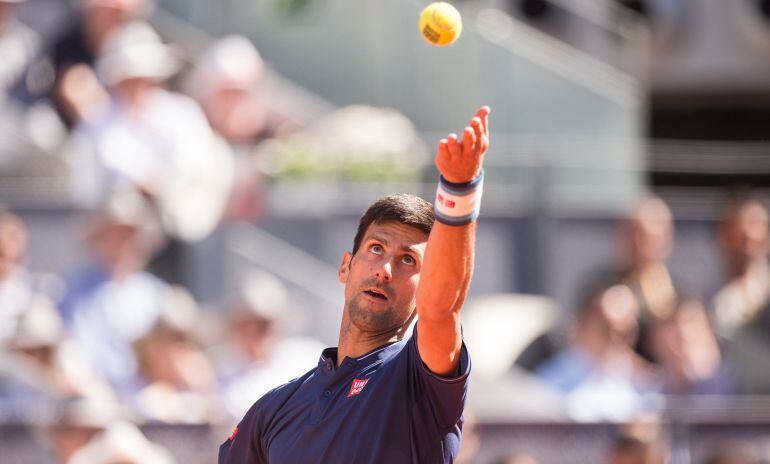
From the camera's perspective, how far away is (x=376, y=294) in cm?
424

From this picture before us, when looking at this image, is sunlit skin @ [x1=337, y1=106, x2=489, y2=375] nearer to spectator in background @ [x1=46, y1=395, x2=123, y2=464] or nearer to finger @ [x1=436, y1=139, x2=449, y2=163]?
finger @ [x1=436, y1=139, x2=449, y2=163]

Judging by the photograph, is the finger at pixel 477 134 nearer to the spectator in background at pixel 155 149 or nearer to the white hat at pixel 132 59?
the spectator in background at pixel 155 149

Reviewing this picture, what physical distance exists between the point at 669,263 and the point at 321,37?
3.57 m

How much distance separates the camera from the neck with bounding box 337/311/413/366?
4324 millimetres

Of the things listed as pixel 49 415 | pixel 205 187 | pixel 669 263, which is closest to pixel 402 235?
pixel 49 415

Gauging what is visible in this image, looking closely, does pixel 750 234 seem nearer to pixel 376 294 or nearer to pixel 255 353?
pixel 255 353

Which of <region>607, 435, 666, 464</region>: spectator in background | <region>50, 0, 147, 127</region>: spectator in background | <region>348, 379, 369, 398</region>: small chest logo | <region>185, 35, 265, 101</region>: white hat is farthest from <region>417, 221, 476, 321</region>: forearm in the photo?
<region>185, 35, 265, 101</region>: white hat

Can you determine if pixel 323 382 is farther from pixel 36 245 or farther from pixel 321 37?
pixel 321 37

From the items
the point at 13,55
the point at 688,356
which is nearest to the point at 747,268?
the point at 688,356

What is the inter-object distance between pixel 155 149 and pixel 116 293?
1.24 m

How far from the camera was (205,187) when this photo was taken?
29.7 ft

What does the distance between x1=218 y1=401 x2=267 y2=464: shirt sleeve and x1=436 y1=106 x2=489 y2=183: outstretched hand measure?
1.16 m

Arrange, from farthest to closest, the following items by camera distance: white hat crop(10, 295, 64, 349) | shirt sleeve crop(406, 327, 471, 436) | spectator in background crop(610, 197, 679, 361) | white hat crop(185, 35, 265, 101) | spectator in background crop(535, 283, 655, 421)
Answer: white hat crop(185, 35, 265, 101), spectator in background crop(610, 197, 679, 361), spectator in background crop(535, 283, 655, 421), white hat crop(10, 295, 64, 349), shirt sleeve crop(406, 327, 471, 436)

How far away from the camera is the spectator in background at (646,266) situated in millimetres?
9070
